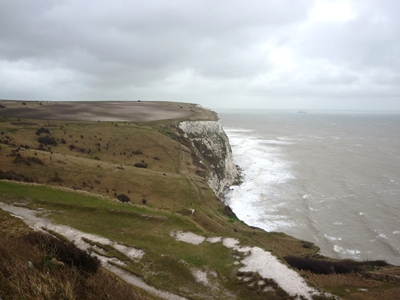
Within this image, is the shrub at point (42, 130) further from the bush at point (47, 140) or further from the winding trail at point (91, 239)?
the winding trail at point (91, 239)

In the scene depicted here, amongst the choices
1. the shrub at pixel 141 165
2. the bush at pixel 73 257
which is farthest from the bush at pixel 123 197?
the bush at pixel 73 257

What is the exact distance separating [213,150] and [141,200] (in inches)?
2061

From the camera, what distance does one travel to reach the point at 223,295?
1611 cm

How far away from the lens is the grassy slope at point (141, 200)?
A: 18797 mm

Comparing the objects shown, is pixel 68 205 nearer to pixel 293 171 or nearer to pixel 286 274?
pixel 286 274

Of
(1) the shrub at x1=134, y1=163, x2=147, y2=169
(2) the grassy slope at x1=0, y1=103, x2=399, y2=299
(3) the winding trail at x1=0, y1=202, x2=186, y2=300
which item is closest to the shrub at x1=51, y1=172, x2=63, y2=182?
(2) the grassy slope at x1=0, y1=103, x2=399, y2=299

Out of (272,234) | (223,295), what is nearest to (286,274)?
(223,295)

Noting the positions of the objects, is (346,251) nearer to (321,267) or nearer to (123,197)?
(321,267)

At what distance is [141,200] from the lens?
41.1 meters

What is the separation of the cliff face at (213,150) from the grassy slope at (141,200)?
24.6ft

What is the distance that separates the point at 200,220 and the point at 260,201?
30.9 meters

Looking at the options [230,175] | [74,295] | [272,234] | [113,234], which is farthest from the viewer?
[230,175]

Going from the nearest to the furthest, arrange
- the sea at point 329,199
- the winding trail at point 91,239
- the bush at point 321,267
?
the winding trail at point 91,239, the bush at point 321,267, the sea at point 329,199

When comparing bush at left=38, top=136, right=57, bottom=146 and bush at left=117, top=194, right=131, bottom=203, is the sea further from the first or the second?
bush at left=38, top=136, right=57, bottom=146
